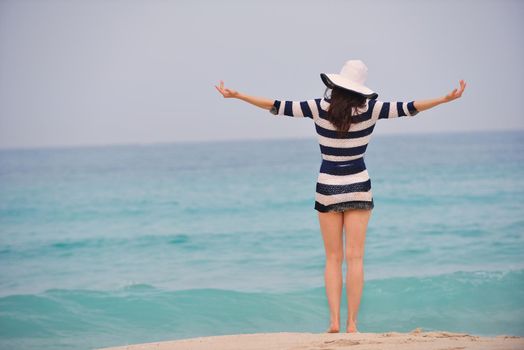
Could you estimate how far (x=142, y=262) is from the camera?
10.3 m

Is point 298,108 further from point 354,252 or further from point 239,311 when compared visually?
point 239,311

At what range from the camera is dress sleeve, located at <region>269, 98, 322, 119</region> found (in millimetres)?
4414

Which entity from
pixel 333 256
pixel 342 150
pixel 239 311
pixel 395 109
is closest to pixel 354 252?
pixel 333 256

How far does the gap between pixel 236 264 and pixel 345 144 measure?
561 centimetres

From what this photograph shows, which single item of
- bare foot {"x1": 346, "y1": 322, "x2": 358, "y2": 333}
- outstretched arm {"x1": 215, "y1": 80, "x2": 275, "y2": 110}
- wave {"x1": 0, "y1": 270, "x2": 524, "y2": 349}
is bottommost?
wave {"x1": 0, "y1": 270, "x2": 524, "y2": 349}

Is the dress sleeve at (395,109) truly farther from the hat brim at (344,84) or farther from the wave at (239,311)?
the wave at (239,311)

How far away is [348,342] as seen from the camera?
3992 millimetres

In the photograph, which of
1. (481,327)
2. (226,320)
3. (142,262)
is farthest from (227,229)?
(481,327)

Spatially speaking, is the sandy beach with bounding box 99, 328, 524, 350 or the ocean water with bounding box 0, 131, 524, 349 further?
the ocean water with bounding box 0, 131, 524, 349

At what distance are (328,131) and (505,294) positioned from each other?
4065mm

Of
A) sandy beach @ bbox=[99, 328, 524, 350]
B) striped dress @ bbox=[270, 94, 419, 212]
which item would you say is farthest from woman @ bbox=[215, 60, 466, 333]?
sandy beach @ bbox=[99, 328, 524, 350]

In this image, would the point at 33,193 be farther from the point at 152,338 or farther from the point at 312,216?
the point at 152,338

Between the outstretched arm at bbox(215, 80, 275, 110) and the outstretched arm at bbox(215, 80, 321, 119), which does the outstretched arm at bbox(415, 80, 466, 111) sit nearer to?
the outstretched arm at bbox(215, 80, 321, 119)

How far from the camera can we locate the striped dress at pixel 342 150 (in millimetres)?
4398
